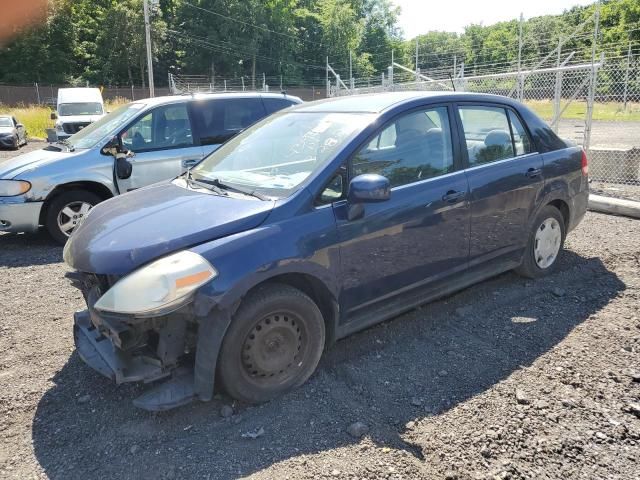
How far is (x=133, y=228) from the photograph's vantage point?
9.87 feet

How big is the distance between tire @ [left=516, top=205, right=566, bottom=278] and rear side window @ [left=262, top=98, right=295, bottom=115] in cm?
426

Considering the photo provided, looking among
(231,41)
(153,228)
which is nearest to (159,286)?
(153,228)

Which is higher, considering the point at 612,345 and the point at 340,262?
the point at 340,262

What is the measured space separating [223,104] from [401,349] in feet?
15.6

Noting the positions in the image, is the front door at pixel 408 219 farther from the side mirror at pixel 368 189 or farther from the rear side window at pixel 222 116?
the rear side window at pixel 222 116

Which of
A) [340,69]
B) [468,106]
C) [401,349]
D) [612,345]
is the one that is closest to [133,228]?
[401,349]

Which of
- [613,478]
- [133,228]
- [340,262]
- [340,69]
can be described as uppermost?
[340,69]

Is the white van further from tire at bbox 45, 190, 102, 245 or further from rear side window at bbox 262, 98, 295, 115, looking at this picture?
tire at bbox 45, 190, 102, 245

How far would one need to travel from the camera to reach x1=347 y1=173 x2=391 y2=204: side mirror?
3021 mm

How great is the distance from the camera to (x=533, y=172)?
4422 millimetres

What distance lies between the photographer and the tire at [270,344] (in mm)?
2809

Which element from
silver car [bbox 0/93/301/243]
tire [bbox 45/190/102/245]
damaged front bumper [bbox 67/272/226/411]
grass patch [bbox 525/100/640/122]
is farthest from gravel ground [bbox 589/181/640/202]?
grass patch [bbox 525/100/640/122]

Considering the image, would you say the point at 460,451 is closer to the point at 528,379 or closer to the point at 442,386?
the point at 442,386

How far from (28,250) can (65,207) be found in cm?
72
